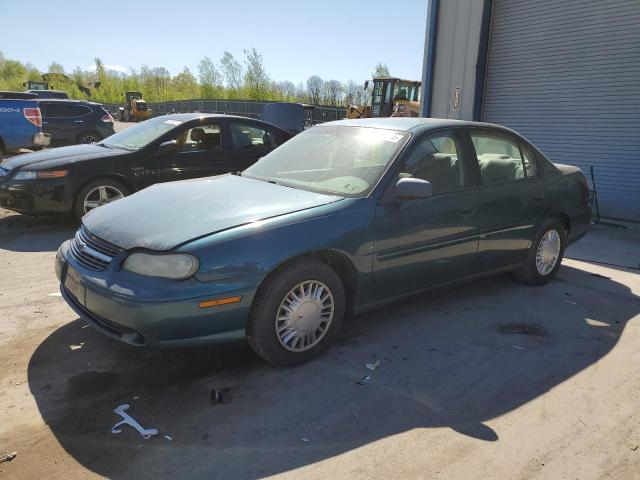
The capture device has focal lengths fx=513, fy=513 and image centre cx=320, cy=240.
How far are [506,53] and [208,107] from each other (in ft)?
111

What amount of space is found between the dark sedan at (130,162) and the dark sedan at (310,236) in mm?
2827

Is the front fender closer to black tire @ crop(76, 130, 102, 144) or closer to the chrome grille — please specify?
the chrome grille

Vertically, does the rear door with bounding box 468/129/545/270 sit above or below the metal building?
below

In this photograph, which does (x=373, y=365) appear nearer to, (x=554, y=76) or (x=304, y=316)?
(x=304, y=316)

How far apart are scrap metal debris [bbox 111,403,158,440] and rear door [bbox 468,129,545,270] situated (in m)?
2.94

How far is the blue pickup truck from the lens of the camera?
11180mm

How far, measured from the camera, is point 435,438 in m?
2.66

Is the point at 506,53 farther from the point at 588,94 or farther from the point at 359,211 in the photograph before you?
the point at 359,211

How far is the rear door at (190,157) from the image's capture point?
6.79 metres

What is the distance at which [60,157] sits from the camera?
655cm

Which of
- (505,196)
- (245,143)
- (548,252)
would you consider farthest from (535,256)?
(245,143)

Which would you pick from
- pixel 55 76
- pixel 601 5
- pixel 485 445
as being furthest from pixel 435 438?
pixel 55 76

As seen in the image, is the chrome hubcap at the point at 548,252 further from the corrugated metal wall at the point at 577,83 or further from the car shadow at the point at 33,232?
the car shadow at the point at 33,232

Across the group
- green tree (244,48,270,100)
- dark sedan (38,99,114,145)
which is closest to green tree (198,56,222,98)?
green tree (244,48,270,100)
